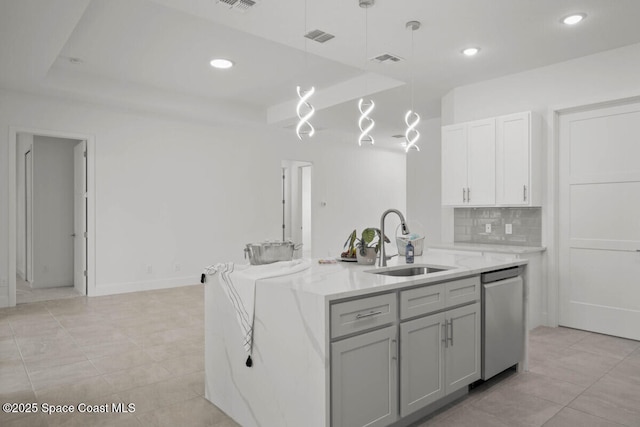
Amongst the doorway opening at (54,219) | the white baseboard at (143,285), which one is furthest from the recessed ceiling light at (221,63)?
the white baseboard at (143,285)

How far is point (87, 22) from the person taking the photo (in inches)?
157

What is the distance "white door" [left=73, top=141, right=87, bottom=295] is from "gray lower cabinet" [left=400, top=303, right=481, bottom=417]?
16.9ft

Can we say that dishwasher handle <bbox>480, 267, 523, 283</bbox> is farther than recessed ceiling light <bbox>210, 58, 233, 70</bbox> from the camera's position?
No

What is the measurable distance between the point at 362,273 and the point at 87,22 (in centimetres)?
351

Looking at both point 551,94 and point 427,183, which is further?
point 427,183

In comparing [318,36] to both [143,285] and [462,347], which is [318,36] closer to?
[462,347]

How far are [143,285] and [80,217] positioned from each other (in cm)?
130

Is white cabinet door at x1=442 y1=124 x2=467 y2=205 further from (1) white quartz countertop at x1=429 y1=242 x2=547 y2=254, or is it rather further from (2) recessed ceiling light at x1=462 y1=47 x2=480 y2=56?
(2) recessed ceiling light at x1=462 y1=47 x2=480 y2=56

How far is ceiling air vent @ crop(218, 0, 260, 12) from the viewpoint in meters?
3.07

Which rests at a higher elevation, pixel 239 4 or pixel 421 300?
pixel 239 4

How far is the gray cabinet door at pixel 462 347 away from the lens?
256cm

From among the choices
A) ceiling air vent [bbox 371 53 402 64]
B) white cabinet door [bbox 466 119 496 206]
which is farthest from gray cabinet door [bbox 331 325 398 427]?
white cabinet door [bbox 466 119 496 206]

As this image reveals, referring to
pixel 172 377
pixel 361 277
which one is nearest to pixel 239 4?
pixel 361 277

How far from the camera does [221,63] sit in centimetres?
500
